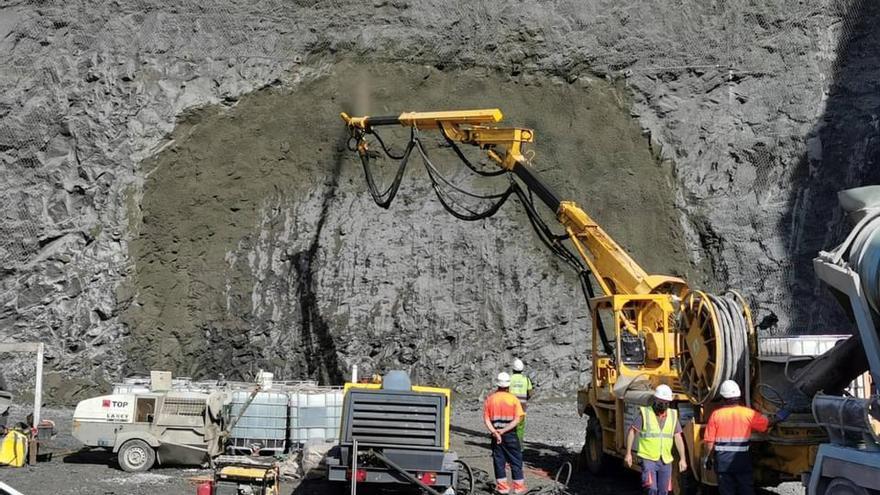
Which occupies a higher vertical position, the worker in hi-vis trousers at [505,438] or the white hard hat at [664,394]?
the white hard hat at [664,394]

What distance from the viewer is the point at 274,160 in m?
21.4

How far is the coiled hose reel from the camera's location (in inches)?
356

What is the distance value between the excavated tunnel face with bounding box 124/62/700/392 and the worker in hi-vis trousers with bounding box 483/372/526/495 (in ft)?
29.6

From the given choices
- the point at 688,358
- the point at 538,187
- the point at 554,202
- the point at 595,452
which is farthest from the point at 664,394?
the point at 538,187

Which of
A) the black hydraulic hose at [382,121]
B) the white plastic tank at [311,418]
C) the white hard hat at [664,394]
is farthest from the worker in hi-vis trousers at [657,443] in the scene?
the black hydraulic hose at [382,121]

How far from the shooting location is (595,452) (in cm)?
1248

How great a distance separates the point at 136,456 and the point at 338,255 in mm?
8815

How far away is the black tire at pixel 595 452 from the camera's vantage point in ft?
40.4

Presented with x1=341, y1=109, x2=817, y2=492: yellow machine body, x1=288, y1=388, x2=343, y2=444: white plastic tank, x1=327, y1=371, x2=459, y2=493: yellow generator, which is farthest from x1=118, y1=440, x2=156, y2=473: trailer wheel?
x1=341, y1=109, x2=817, y2=492: yellow machine body

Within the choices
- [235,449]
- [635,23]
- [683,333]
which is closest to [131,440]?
[235,449]

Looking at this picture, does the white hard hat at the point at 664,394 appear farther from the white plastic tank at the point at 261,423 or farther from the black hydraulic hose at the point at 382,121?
the black hydraulic hose at the point at 382,121

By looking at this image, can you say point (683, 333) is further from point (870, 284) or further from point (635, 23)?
point (635, 23)

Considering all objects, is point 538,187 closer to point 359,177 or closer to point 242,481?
point 242,481

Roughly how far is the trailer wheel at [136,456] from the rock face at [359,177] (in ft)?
24.2
